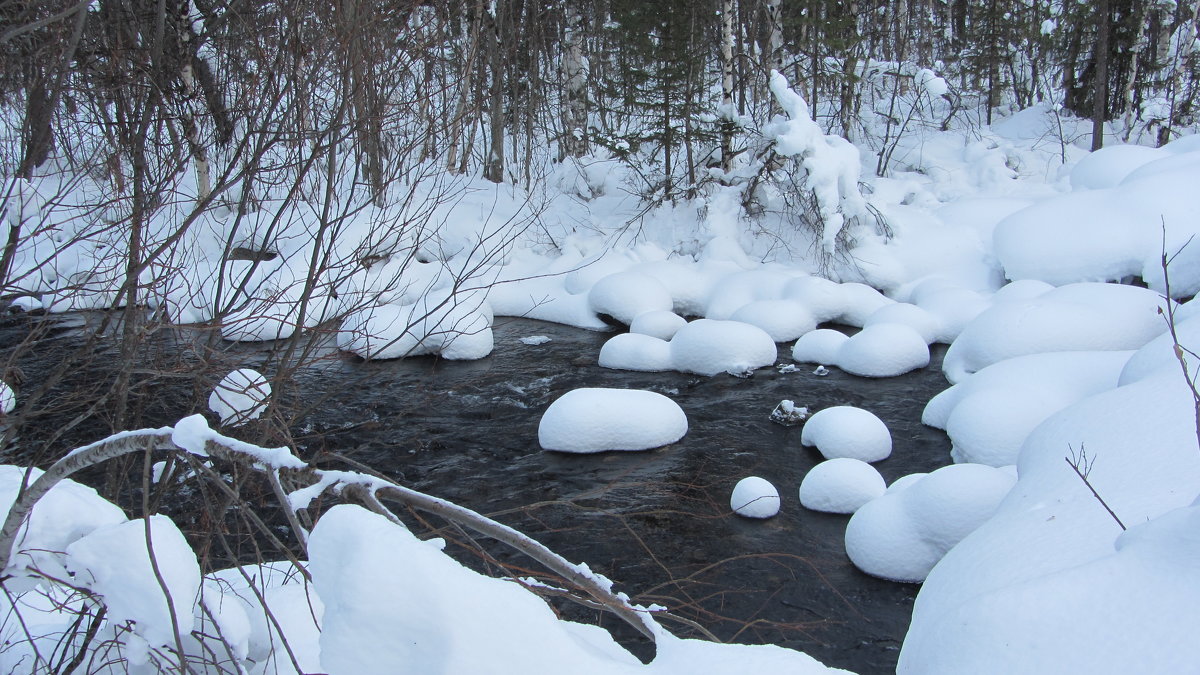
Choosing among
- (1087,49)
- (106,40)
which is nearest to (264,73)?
(106,40)

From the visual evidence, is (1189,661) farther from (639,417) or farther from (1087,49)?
(1087,49)

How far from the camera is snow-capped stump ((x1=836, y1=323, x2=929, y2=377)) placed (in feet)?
27.8

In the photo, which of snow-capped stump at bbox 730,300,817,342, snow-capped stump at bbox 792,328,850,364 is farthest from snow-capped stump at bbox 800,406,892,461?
snow-capped stump at bbox 730,300,817,342

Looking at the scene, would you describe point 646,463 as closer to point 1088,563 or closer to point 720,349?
point 720,349

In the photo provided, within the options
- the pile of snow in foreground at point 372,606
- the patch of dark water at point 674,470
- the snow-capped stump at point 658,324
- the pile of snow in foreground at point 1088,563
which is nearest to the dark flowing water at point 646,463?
the patch of dark water at point 674,470

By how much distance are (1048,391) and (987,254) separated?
5.38 meters

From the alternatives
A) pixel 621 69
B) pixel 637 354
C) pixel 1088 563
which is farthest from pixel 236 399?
pixel 621 69

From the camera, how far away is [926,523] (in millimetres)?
5129

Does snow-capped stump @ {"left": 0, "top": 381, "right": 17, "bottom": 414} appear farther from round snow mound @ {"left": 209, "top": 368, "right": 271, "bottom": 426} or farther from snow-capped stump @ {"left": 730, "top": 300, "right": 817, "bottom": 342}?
snow-capped stump @ {"left": 730, "top": 300, "right": 817, "bottom": 342}

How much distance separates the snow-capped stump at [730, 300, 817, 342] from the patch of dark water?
247 mm

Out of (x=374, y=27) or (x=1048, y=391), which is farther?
(x=1048, y=391)

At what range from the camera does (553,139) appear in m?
18.1

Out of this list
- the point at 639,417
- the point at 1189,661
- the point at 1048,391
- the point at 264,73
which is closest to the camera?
the point at 1189,661

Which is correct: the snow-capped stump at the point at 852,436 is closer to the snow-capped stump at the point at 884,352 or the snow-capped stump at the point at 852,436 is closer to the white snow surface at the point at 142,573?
the snow-capped stump at the point at 884,352
